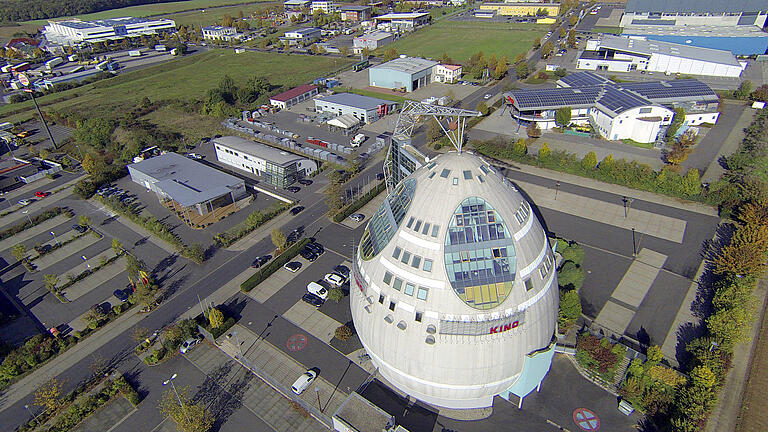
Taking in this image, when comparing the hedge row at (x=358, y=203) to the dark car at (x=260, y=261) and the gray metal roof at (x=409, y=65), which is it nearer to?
the dark car at (x=260, y=261)

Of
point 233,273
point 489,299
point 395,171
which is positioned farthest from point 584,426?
point 233,273

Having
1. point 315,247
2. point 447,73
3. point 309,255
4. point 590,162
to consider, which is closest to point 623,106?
point 590,162

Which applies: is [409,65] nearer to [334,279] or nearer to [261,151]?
[261,151]

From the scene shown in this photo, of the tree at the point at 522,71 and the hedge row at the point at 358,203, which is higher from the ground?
the tree at the point at 522,71

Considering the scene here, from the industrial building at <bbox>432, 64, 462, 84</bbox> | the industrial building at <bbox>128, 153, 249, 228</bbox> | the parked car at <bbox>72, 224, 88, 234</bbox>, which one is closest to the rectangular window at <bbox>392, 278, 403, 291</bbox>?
the industrial building at <bbox>128, 153, 249, 228</bbox>

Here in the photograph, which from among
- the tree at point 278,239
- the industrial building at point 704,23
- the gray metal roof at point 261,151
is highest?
the industrial building at point 704,23

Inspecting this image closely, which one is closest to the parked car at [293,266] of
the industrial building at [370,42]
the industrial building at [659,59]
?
the industrial building at [659,59]
